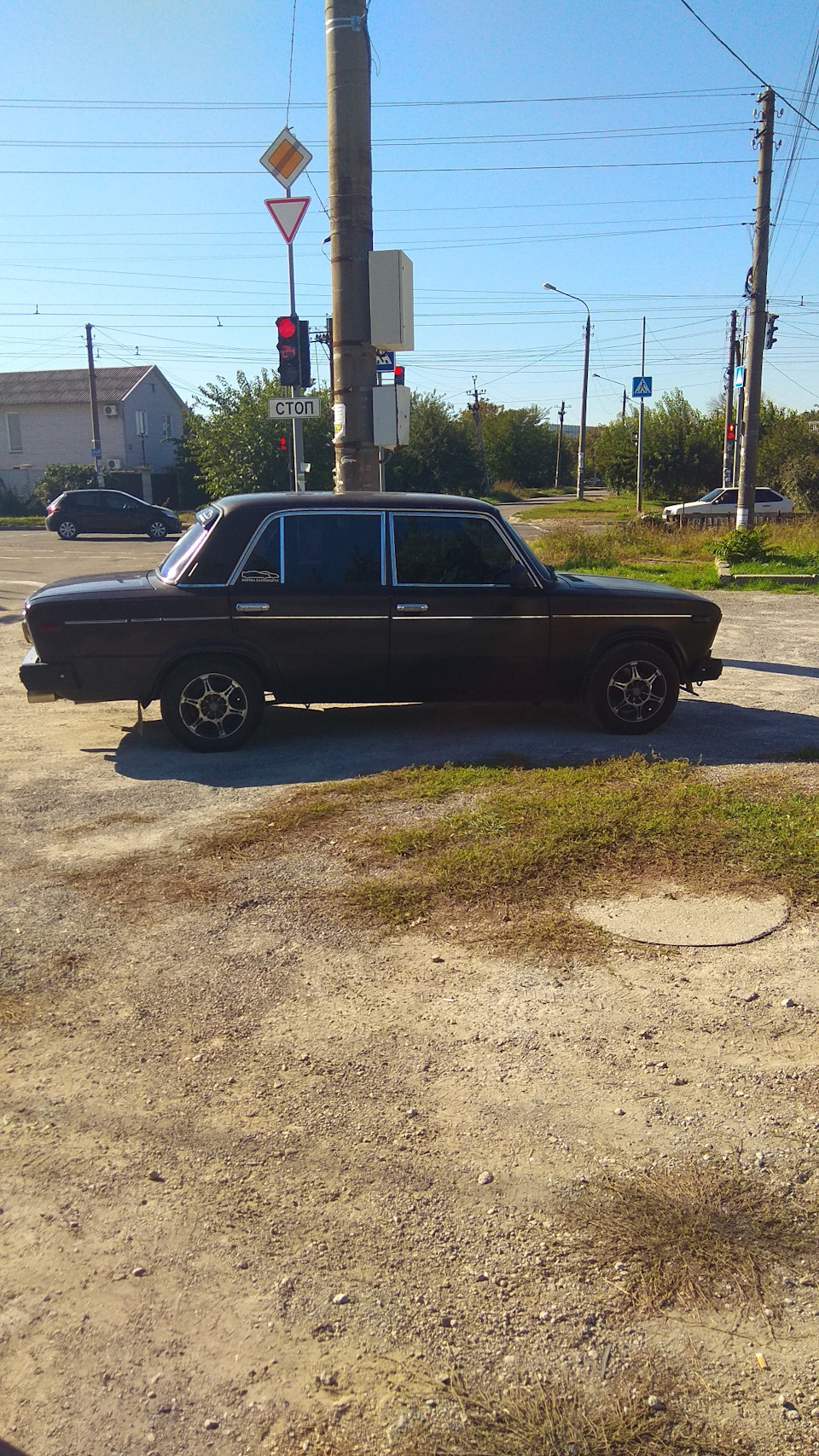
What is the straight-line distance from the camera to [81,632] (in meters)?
7.02

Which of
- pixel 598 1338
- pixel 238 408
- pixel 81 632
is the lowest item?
pixel 598 1338

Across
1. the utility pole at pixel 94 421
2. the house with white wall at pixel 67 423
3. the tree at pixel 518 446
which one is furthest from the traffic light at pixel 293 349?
the tree at pixel 518 446

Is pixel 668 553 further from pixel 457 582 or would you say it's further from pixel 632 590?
pixel 457 582

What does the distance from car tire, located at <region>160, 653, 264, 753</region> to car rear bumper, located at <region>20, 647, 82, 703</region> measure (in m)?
0.59

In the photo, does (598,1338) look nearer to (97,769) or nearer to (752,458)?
(97,769)

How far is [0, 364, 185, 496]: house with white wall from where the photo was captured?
57000 mm

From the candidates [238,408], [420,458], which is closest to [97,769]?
[238,408]

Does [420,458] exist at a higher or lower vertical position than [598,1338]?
higher

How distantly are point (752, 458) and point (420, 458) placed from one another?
3754 centimetres

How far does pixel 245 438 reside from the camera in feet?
122

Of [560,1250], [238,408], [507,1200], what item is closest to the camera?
[560,1250]

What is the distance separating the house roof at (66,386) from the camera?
187 feet

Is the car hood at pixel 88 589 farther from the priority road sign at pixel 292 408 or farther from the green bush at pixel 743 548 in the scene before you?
the green bush at pixel 743 548

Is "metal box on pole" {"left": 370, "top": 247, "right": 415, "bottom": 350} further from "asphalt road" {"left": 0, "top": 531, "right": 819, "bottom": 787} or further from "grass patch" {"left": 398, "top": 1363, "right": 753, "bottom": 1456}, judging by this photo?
"grass patch" {"left": 398, "top": 1363, "right": 753, "bottom": 1456}
